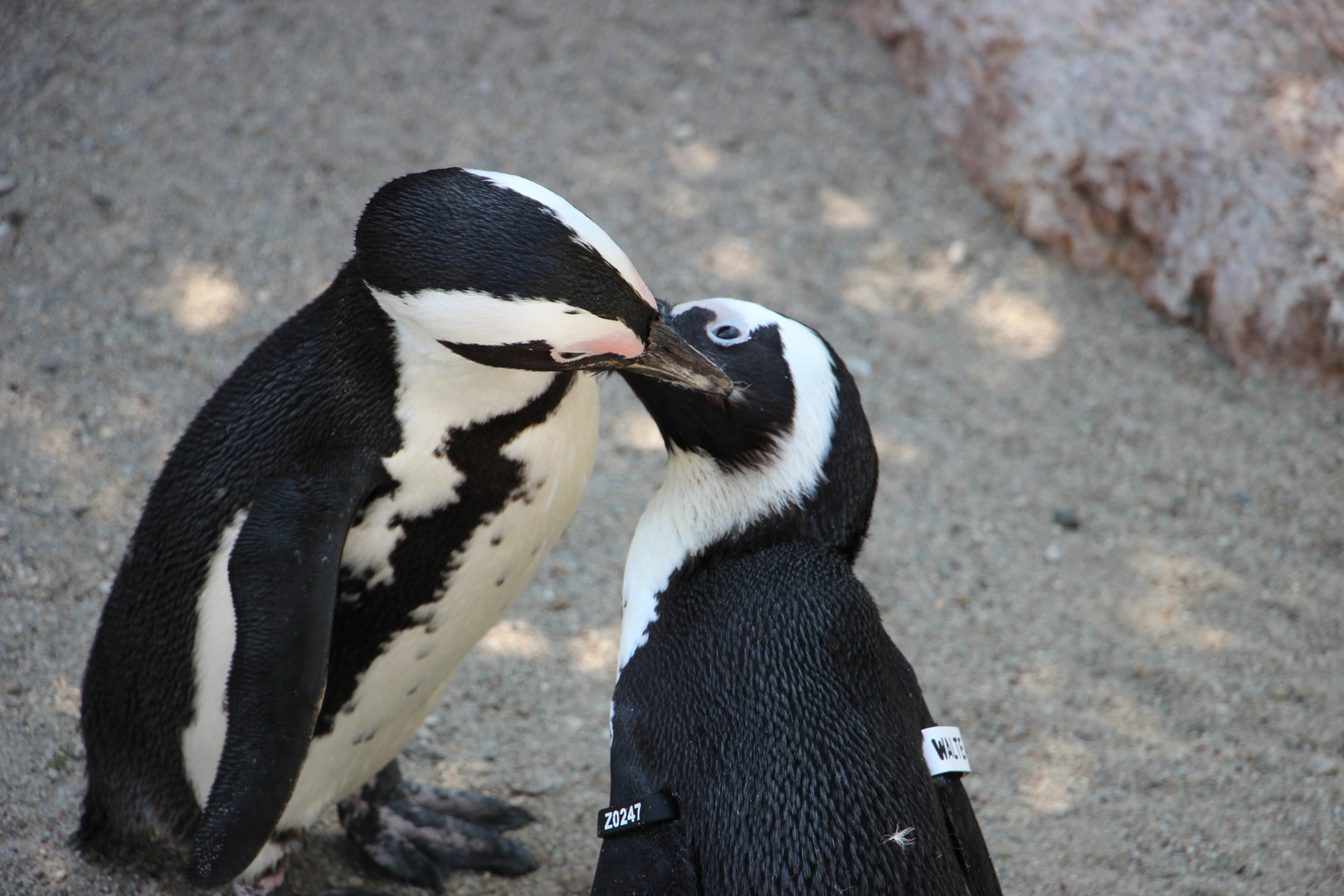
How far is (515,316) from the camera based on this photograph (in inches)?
54.5

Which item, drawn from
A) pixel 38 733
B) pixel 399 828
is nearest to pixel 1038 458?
pixel 399 828

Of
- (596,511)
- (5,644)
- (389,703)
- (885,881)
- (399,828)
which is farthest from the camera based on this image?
(596,511)

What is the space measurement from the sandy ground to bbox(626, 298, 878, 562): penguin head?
969mm

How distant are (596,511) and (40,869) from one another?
1455 millimetres

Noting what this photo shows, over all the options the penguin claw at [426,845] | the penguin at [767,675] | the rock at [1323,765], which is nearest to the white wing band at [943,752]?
the penguin at [767,675]

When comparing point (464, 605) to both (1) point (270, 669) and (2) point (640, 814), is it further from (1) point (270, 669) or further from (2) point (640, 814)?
(2) point (640, 814)

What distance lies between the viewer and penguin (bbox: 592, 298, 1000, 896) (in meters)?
1.35

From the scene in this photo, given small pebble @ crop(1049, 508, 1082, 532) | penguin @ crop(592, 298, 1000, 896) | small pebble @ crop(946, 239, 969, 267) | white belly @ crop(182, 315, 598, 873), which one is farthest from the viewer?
small pebble @ crop(946, 239, 969, 267)

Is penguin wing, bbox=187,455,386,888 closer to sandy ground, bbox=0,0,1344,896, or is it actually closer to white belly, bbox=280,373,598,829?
white belly, bbox=280,373,598,829

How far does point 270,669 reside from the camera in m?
1.52

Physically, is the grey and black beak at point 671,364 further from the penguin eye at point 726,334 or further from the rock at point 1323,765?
the rock at point 1323,765

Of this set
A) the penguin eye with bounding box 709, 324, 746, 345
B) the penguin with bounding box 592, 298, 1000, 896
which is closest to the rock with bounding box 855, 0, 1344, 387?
the penguin with bounding box 592, 298, 1000, 896

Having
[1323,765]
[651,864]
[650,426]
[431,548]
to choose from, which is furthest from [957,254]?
[651,864]

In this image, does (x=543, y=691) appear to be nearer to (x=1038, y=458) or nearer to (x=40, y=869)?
(x=40, y=869)
